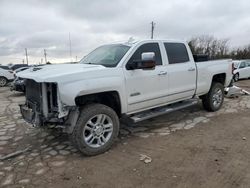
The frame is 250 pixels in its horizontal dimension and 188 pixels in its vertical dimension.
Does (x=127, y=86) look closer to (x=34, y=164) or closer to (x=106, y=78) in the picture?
(x=106, y=78)

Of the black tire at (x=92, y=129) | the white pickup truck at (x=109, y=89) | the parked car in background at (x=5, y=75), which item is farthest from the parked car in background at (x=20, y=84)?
the parked car in background at (x=5, y=75)

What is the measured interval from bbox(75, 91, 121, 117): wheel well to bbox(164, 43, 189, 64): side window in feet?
5.71

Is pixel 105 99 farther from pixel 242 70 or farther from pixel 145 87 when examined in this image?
pixel 242 70

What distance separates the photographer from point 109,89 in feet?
16.4

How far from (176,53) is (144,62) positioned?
1.61m

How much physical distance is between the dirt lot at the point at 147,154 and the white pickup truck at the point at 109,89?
0.44 m

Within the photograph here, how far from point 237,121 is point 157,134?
2.26 meters

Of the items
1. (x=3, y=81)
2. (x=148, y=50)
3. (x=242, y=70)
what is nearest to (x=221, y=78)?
(x=148, y=50)

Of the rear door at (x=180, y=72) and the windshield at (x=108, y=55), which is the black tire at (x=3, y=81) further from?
the rear door at (x=180, y=72)

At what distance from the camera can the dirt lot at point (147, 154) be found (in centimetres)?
397

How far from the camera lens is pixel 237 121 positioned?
691 cm

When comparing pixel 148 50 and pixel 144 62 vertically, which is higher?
pixel 148 50

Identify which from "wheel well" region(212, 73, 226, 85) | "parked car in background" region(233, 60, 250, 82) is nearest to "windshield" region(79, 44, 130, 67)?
"wheel well" region(212, 73, 226, 85)

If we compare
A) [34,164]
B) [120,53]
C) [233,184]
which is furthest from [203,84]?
[34,164]
